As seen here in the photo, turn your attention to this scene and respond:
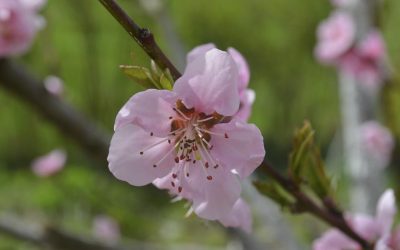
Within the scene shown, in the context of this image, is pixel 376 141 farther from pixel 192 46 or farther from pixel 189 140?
pixel 192 46

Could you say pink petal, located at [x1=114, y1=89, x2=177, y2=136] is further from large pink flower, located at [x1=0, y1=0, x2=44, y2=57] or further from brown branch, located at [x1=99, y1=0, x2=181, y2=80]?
large pink flower, located at [x1=0, y1=0, x2=44, y2=57]

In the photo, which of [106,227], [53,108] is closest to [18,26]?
[53,108]

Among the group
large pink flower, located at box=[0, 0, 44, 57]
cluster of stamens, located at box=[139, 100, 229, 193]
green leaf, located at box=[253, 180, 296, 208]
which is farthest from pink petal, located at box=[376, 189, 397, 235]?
large pink flower, located at box=[0, 0, 44, 57]

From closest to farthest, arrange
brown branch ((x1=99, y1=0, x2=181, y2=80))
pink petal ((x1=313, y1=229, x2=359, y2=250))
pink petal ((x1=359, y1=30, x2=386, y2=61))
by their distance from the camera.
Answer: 1. brown branch ((x1=99, y1=0, x2=181, y2=80))
2. pink petal ((x1=313, y1=229, x2=359, y2=250))
3. pink petal ((x1=359, y1=30, x2=386, y2=61))

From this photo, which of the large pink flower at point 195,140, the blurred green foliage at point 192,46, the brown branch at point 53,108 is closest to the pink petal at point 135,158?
the large pink flower at point 195,140

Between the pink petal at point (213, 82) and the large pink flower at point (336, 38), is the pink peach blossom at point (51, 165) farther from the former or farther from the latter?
the pink petal at point (213, 82)
